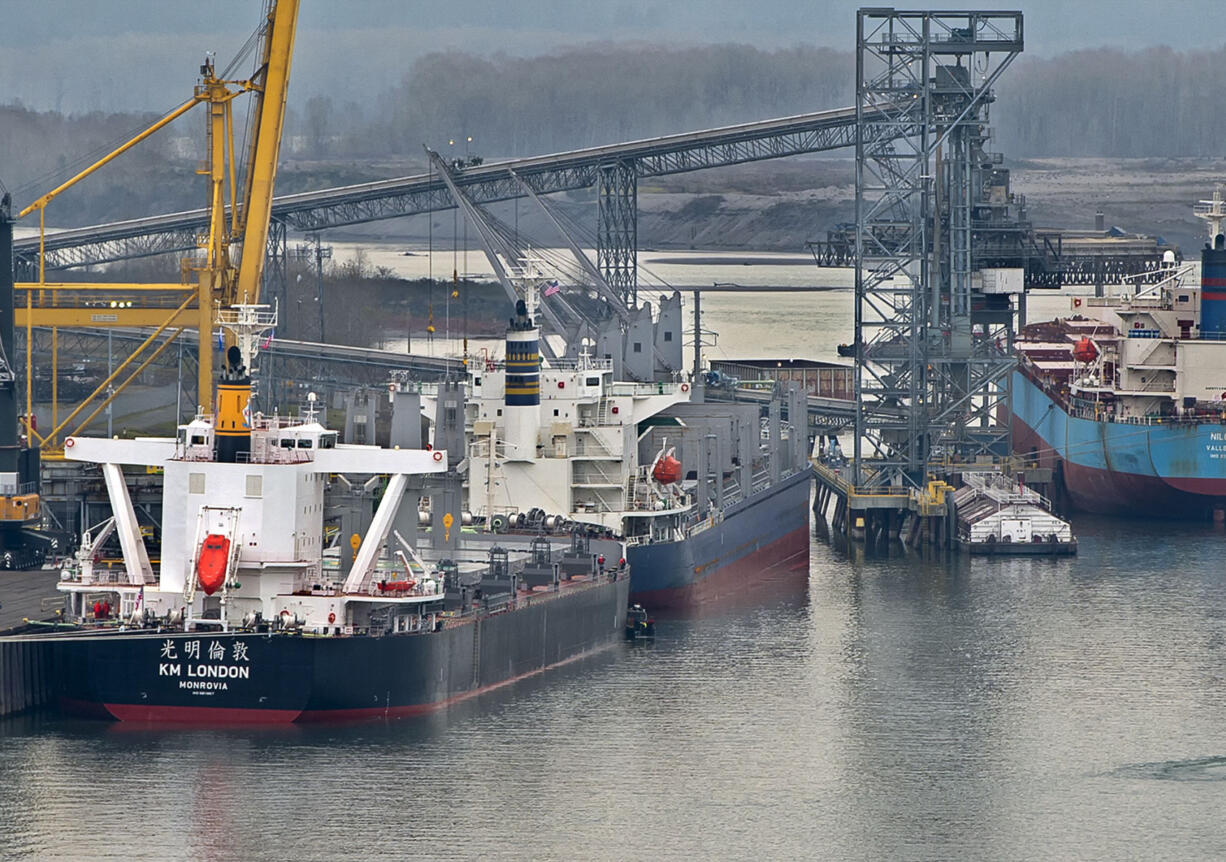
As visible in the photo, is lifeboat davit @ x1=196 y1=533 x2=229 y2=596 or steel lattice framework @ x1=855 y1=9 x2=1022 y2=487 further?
steel lattice framework @ x1=855 y1=9 x2=1022 y2=487

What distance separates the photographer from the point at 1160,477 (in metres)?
88.6

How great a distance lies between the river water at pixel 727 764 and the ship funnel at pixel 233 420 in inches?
213

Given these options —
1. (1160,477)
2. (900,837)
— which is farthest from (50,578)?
(1160,477)

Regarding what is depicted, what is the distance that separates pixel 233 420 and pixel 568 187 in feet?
192

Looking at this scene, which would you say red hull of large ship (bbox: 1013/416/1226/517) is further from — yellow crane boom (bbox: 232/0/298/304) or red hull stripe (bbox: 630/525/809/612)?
yellow crane boom (bbox: 232/0/298/304)

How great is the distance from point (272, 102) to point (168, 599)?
26.9m

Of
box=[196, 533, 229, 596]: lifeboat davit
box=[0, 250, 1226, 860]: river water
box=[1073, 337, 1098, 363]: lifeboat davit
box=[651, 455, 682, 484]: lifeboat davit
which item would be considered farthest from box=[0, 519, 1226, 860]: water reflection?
box=[1073, 337, 1098, 363]: lifeboat davit

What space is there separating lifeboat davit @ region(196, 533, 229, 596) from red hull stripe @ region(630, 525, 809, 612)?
19.8m

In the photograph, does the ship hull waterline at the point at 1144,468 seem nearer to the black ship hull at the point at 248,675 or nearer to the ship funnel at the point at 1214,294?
the ship funnel at the point at 1214,294

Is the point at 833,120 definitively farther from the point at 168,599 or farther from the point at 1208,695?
the point at 168,599

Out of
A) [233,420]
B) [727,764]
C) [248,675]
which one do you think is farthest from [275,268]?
[727,764]

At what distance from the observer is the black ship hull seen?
4938 centimetres

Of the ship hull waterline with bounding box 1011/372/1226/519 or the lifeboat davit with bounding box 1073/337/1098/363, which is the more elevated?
the lifeboat davit with bounding box 1073/337/1098/363

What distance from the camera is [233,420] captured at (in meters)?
50.2
